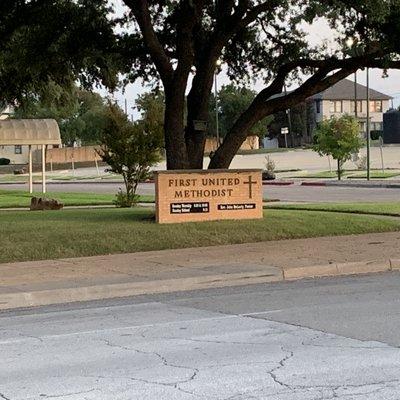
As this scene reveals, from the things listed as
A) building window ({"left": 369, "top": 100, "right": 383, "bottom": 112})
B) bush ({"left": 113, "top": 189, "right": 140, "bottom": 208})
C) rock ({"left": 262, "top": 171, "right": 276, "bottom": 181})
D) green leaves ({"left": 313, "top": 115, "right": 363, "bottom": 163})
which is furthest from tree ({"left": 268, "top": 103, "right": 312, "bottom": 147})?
bush ({"left": 113, "top": 189, "right": 140, "bottom": 208})

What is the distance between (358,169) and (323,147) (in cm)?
1425

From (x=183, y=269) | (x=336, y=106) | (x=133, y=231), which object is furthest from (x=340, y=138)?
(x=336, y=106)

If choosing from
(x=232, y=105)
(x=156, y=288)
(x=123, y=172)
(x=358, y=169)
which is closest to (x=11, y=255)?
(x=156, y=288)

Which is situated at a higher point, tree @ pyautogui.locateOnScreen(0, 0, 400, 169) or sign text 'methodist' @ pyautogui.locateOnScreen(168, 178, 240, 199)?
tree @ pyautogui.locateOnScreen(0, 0, 400, 169)

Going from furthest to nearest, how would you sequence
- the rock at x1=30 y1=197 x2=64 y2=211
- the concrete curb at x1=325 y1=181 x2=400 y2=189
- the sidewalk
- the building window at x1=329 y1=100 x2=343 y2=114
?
the building window at x1=329 y1=100 x2=343 y2=114, the concrete curb at x1=325 y1=181 x2=400 y2=189, the rock at x1=30 y1=197 x2=64 y2=211, the sidewalk

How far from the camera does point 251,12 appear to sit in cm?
2003

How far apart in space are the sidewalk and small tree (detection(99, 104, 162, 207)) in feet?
39.6

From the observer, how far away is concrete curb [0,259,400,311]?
1166 centimetres

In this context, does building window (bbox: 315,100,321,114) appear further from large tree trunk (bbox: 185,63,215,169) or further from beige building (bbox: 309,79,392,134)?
large tree trunk (bbox: 185,63,215,169)

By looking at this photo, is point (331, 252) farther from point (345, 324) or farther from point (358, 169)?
point (358, 169)

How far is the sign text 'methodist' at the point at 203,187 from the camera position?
63.6 ft

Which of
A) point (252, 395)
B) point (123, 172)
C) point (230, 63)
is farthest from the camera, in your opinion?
point (123, 172)

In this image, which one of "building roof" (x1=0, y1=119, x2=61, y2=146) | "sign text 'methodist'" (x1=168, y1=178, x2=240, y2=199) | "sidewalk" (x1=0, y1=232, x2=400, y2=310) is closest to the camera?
"sidewalk" (x1=0, y1=232, x2=400, y2=310)

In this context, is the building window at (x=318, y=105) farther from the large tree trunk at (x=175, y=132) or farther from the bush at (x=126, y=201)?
the large tree trunk at (x=175, y=132)
